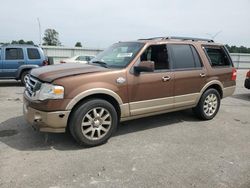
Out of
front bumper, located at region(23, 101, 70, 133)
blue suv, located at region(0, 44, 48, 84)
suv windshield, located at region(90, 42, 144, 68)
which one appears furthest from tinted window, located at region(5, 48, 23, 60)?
front bumper, located at region(23, 101, 70, 133)

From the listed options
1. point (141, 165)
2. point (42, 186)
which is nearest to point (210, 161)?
point (141, 165)

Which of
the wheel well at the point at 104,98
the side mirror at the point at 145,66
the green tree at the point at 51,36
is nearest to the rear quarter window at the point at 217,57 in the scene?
the side mirror at the point at 145,66

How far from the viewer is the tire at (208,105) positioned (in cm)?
611

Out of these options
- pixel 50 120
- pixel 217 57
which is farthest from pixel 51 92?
pixel 217 57

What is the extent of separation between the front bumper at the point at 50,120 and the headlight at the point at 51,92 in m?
0.24

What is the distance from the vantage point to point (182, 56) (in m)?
5.66

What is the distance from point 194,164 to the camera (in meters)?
3.95

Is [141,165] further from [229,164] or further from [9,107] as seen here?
[9,107]

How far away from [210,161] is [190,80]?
209 centimetres

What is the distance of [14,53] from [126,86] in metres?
8.05

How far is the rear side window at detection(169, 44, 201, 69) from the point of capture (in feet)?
18.2

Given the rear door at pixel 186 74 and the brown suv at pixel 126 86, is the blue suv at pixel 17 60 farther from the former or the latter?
the rear door at pixel 186 74

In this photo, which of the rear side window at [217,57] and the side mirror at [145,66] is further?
the rear side window at [217,57]

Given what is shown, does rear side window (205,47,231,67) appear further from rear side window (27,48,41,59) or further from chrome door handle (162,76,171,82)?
rear side window (27,48,41,59)
